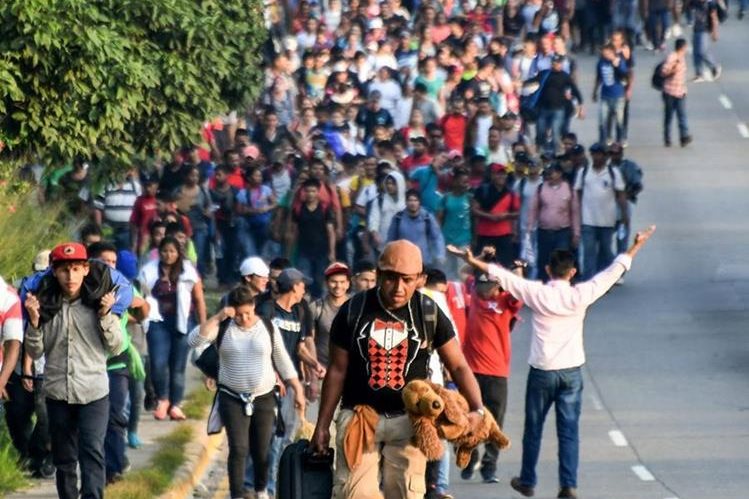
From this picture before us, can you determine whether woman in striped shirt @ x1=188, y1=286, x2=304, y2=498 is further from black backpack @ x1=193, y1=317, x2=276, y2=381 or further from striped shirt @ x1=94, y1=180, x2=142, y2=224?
striped shirt @ x1=94, y1=180, x2=142, y2=224

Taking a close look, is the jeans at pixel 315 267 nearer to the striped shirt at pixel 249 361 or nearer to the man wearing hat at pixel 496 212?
the man wearing hat at pixel 496 212

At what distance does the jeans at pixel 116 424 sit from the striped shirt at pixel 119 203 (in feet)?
30.3

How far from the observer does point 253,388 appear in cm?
1491

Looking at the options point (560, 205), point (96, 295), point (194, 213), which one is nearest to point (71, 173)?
point (194, 213)

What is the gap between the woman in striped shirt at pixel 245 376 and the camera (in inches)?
586

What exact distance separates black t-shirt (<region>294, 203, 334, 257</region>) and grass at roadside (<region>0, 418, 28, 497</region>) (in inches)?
376

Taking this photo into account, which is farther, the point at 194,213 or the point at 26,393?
the point at 194,213

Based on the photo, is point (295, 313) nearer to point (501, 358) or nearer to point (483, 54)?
point (501, 358)

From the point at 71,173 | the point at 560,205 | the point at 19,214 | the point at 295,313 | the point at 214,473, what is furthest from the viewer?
→ the point at 560,205

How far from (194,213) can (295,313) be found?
10198 mm

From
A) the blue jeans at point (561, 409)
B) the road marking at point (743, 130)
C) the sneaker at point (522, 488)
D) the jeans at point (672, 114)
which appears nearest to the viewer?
the blue jeans at point (561, 409)

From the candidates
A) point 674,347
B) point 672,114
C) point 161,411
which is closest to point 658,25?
point 672,114

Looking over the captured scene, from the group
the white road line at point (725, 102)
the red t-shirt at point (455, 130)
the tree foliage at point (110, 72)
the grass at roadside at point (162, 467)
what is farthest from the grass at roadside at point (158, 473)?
the white road line at point (725, 102)

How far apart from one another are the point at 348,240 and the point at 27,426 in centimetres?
1062
